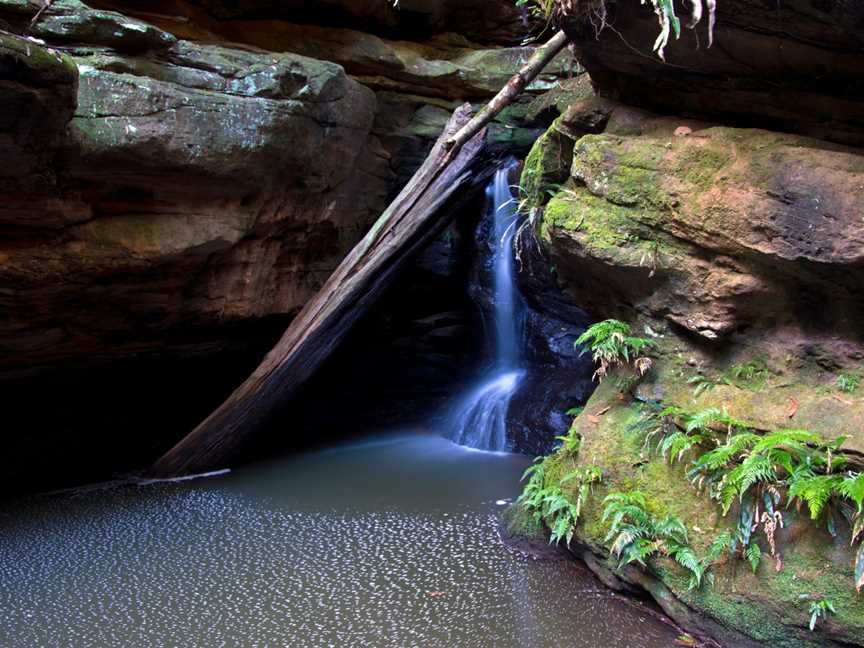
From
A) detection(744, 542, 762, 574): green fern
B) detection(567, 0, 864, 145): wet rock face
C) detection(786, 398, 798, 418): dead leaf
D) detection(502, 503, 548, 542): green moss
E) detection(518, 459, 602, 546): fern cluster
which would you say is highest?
detection(567, 0, 864, 145): wet rock face

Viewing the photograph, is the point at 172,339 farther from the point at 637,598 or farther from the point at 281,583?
the point at 637,598

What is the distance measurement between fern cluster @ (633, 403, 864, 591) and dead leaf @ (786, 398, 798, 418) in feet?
0.62

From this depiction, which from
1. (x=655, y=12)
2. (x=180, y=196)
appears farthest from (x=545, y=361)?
(x=655, y=12)

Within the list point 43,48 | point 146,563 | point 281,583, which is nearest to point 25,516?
point 146,563

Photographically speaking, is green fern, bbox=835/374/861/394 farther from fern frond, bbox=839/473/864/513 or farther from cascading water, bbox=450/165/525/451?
cascading water, bbox=450/165/525/451

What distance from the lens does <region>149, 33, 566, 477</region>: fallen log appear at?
6141 millimetres

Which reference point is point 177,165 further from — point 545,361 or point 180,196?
point 545,361

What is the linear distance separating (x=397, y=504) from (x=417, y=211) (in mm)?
2726

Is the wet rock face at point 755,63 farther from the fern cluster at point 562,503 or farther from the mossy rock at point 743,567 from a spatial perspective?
the fern cluster at point 562,503

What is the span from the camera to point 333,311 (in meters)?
6.23

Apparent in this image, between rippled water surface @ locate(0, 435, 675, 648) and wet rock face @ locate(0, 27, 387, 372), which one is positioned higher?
wet rock face @ locate(0, 27, 387, 372)

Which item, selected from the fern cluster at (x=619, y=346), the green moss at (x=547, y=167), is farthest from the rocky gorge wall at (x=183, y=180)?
the fern cluster at (x=619, y=346)

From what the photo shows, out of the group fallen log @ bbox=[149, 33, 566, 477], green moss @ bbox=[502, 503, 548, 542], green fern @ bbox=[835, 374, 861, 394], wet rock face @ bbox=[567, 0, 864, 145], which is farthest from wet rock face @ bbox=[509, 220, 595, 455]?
green fern @ bbox=[835, 374, 861, 394]

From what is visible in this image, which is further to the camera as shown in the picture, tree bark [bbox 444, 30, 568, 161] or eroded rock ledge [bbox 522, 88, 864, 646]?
tree bark [bbox 444, 30, 568, 161]
